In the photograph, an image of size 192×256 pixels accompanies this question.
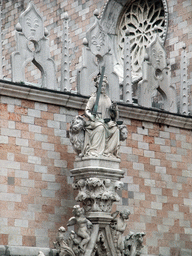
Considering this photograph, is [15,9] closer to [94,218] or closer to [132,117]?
[132,117]

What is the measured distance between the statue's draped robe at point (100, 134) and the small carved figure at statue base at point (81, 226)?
1324mm

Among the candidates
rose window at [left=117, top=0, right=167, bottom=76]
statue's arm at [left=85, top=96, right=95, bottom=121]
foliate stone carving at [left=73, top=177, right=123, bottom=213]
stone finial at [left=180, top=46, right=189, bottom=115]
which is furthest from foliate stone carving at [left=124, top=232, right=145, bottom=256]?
rose window at [left=117, top=0, right=167, bottom=76]

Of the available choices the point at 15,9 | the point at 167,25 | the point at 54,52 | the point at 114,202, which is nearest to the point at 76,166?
the point at 114,202

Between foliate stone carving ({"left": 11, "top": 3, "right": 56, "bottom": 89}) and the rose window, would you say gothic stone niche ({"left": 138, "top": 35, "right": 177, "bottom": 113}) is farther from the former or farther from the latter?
foliate stone carving ({"left": 11, "top": 3, "right": 56, "bottom": 89})

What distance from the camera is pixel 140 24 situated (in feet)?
82.9

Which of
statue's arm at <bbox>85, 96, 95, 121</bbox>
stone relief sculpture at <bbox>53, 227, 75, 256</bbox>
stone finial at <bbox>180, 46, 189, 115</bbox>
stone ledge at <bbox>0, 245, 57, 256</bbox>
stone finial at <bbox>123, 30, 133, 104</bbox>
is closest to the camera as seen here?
stone ledge at <bbox>0, 245, 57, 256</bbox>

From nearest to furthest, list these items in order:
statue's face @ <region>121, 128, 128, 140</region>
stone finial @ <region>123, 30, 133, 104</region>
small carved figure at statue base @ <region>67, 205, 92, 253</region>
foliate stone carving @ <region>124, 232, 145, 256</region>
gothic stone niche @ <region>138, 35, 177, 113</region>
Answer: small carved figure at statue base @ <region>67, 205, 92, 253</region>, foliate stone carving @ <region>124, 232, 145, 256</region>, statue's face @ <region>121, 128, 128, 140</region>, stone finial @ <region>123, 30, 133, 104</region>, gothic stone niche @ <region>138, 35, 177, 113</region>

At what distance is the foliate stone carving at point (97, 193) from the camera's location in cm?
1850

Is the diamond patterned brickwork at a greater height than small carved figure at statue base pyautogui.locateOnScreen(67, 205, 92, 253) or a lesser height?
greater

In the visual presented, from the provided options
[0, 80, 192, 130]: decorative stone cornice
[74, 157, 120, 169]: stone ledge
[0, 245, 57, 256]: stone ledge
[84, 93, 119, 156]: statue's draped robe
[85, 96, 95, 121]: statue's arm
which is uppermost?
[0, 80, 192, 130]: decorative stone cornice

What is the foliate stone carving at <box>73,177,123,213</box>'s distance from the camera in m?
18.5

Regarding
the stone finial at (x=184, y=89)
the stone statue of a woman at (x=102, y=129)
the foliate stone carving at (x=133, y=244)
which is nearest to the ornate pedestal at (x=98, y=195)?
the stone statue of a woman at (x=102, y=129)

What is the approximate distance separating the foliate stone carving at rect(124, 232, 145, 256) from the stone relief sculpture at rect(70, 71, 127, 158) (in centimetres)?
189

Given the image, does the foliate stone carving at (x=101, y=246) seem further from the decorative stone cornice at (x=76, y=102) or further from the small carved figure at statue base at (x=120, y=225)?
the decorative stone cornice at (x=76, y=102)
